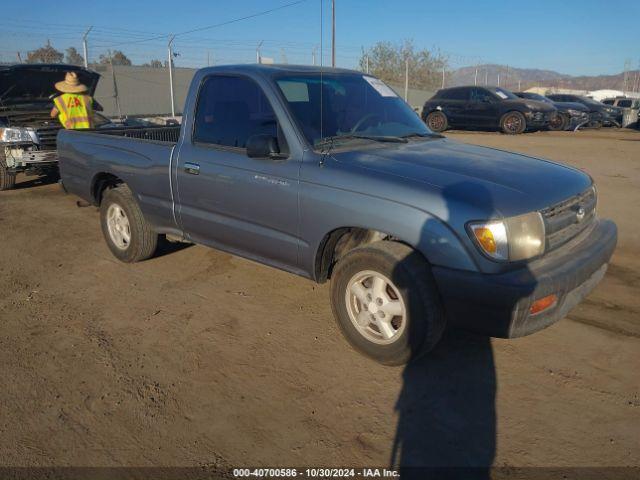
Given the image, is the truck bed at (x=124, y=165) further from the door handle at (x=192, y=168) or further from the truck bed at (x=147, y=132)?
the door handle at (x=192, y=168)

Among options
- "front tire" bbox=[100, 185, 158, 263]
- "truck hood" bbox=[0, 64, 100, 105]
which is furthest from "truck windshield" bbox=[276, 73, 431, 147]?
"truck hood" bbox=[0, 64, 100, 105]

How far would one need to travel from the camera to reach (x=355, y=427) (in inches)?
106

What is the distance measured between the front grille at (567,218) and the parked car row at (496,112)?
1534 cm

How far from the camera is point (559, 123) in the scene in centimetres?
1975

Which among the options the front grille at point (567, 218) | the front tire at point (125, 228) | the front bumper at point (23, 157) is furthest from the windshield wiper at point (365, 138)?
the front bumper at point (23, 157)

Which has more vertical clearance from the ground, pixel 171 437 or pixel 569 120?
pixel 569 120

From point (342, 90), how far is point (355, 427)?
2.57 m

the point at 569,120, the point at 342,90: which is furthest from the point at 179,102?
the point at 342,90

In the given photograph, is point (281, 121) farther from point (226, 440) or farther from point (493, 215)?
point (226, 440)

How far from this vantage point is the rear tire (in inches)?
332

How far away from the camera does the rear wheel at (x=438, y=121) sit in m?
19.0

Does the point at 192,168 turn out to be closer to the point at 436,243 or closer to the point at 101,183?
the point at 101,183

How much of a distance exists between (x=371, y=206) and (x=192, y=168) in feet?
5.69

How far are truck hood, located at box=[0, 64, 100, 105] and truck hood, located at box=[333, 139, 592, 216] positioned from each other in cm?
734
